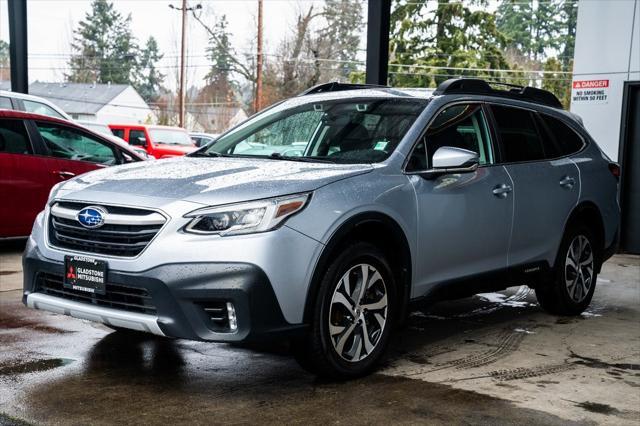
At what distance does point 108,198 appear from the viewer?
4301 millimetres

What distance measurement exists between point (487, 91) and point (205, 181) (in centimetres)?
254

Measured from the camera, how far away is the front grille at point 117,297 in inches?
161

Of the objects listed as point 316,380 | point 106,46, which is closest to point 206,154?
point 316,380

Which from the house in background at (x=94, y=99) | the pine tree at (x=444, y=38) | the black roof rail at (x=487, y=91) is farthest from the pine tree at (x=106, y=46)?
Result: the black roof rail at (x=487, y=91)

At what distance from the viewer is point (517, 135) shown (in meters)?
6.12

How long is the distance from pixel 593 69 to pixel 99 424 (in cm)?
997

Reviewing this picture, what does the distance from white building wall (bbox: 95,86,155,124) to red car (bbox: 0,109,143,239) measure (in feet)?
197

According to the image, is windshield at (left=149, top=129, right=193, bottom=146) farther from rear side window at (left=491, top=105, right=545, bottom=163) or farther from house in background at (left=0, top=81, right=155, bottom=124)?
house in background at (left=0, top=81, right=155, bottom=124)

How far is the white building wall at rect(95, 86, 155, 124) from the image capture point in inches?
2704

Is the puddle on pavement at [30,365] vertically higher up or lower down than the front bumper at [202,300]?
lower down

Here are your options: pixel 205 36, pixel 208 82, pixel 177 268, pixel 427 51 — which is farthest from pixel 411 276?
pixel 208 82

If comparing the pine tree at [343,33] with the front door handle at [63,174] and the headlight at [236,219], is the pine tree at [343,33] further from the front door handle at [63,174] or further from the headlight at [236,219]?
the headlight at [236,219]

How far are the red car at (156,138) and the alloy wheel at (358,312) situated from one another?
20259 millimetres

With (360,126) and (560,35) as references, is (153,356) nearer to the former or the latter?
(360,126)
